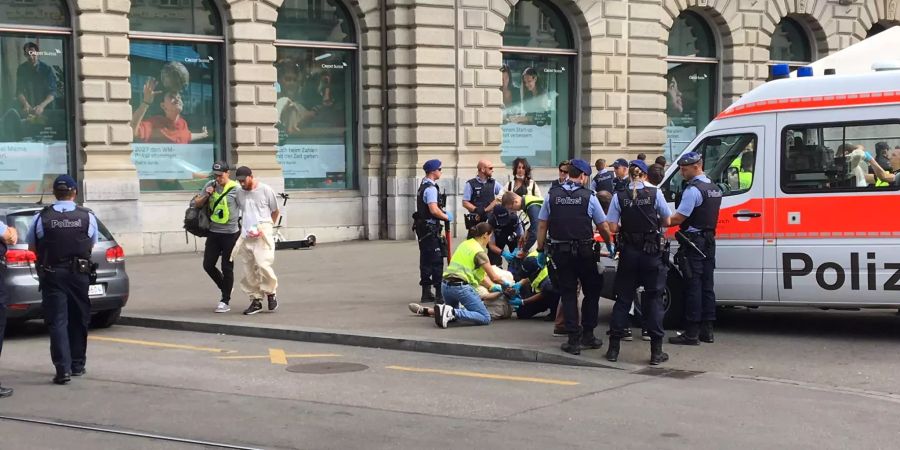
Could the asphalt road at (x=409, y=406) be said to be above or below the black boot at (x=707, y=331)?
below

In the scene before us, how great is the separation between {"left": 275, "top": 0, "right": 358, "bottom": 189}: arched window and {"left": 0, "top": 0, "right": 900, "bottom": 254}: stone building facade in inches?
1.7

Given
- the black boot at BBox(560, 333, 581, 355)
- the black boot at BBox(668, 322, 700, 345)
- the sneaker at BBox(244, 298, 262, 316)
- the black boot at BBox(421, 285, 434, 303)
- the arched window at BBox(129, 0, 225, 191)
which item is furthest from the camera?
the arched window at BBox(129, 0, 225, 191)

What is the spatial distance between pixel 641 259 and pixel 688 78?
63.5 feet

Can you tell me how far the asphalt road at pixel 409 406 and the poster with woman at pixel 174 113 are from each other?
11.2 meters

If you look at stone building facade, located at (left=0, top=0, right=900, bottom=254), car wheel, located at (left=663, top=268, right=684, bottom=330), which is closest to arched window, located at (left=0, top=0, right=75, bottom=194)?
stone building facade, located at (left=0, top=0, right=900, bottom=254)

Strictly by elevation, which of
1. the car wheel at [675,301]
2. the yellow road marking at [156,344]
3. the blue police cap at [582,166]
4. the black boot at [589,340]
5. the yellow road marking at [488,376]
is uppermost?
the blue police cap at [582,166]

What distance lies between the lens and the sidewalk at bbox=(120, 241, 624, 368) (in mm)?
11906

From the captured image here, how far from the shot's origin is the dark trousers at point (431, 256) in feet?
48.7

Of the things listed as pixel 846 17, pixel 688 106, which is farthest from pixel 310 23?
pixel 846 17

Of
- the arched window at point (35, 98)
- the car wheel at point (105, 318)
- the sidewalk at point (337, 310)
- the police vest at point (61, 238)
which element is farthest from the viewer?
the arched window at point (35, 98)

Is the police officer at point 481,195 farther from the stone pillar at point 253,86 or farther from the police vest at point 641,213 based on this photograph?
the stone pillar at point 253,86

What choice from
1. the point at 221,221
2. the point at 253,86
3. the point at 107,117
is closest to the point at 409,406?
the point at 221,221

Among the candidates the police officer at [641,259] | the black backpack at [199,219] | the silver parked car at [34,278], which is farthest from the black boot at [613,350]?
the black backpack at [199,219]

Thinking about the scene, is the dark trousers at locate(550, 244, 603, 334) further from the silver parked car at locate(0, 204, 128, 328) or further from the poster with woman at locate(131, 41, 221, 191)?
the poster with woman at locate(131, 41, 221, 191)
